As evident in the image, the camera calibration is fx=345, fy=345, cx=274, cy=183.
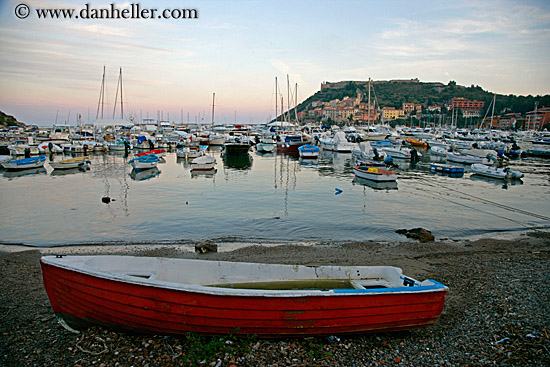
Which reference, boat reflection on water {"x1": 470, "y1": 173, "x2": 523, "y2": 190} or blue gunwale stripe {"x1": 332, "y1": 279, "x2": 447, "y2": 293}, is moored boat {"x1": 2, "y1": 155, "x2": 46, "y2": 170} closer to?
blue gunwale stripe {"x1": 332, "y1": 279, "x2": 447, "y2": 293}

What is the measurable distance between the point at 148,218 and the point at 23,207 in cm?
783

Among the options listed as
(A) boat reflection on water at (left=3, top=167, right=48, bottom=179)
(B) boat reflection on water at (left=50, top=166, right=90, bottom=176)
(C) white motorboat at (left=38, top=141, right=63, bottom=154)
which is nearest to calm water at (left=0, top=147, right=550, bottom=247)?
(A) boat reflection on water at (left=3, top=167, right=48, bottom=179)

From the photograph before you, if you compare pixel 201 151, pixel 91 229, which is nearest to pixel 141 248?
pixel 91 229

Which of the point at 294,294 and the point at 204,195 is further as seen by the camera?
the point at 204,195

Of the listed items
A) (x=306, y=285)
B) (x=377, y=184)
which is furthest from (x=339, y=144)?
(x=306, y=285)

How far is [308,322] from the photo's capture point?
19.4 feet

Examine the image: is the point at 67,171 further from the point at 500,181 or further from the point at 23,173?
the point at 500,181

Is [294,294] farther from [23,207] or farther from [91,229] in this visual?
[23,207]

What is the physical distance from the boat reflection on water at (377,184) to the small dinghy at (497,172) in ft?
35.4

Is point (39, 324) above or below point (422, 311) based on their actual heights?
below

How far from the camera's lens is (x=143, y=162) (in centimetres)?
3534

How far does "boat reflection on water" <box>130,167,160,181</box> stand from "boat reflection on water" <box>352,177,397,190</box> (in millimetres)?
18379

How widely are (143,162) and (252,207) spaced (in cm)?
2027

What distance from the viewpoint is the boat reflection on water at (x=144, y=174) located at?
100.0ft
